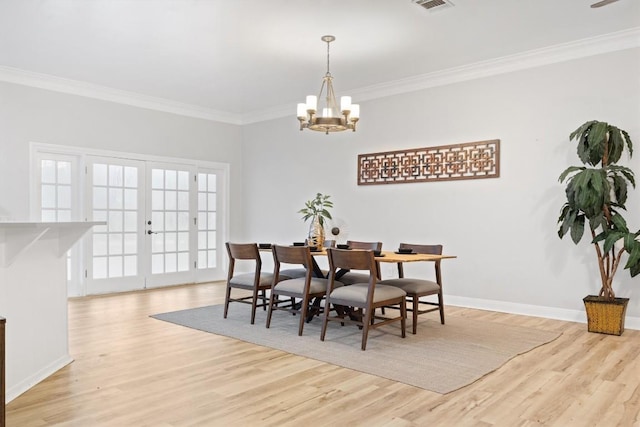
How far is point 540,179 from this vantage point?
16.5 feet

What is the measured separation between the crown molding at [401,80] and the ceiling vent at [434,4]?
1.64m

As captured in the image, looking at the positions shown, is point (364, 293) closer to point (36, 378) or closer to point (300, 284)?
point (300, 284)

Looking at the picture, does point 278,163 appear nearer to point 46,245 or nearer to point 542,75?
point 542,75

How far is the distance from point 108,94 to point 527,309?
19.5 ft

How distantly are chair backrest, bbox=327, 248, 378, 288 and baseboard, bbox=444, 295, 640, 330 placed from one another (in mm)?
2189

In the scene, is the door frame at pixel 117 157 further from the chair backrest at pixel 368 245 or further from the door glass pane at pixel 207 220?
the chair backrest at pixel 368 245

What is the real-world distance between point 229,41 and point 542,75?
331cm

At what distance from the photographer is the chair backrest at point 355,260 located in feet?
12.1

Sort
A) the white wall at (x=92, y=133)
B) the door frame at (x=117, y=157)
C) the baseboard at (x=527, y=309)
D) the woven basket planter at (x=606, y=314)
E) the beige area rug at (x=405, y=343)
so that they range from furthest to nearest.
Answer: the door frame at (x=117, y=157) < the white wall at (x=92, y=133) < the baseboard at (x=527, y=309) < the woven basket planter at (x=606, y=314) < the beige area rug at (x=405, y=343)

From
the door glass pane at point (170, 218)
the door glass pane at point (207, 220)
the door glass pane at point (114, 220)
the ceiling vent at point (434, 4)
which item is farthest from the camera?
the door glass pane at point (207, 220)

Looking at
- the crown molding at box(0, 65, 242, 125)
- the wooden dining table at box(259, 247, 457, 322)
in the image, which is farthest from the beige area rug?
the crown molding at box(0, 65, 242, 125)

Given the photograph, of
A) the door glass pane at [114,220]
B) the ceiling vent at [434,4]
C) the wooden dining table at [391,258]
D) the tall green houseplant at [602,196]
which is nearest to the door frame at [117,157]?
the door glass pane at [114,220]

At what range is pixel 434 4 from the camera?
386 centimetres

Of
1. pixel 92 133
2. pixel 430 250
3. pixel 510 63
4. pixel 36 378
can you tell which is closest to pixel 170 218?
pixel 92 133
